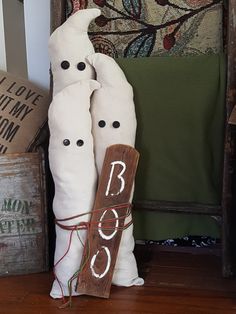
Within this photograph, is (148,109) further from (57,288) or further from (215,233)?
(57,288)

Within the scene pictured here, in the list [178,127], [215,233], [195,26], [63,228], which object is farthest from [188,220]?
[195,26]

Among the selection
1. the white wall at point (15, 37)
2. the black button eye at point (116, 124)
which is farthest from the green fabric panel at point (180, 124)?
the white wall at point (15, 37)

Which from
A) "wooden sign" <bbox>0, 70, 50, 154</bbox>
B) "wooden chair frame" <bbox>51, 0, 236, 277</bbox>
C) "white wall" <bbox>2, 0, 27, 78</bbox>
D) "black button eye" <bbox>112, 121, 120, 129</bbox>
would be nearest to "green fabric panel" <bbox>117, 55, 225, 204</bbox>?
"wooden chair frame" <bbox>51, 0, 236, 277</bbox>

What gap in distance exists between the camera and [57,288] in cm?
100

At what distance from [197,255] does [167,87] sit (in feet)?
1.43

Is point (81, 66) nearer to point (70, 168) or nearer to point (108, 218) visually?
point (70, 168)

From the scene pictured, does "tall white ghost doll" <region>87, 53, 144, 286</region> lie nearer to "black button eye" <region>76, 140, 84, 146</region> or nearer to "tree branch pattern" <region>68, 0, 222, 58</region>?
"black button eye" <region>76, 140, 84, 146</region>

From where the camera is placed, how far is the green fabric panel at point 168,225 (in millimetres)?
1172

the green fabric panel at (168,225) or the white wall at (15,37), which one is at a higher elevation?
the white wall at (15,37)

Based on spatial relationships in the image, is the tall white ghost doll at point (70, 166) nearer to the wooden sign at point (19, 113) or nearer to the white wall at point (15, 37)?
the wooden sign at point (19, 113)

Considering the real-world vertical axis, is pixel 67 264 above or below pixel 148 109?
below

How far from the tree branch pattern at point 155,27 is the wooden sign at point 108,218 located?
32 centimetres

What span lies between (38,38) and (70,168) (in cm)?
51

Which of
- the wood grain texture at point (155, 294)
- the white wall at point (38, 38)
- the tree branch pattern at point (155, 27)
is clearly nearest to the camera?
the wood grain texture at point (155, 294)
